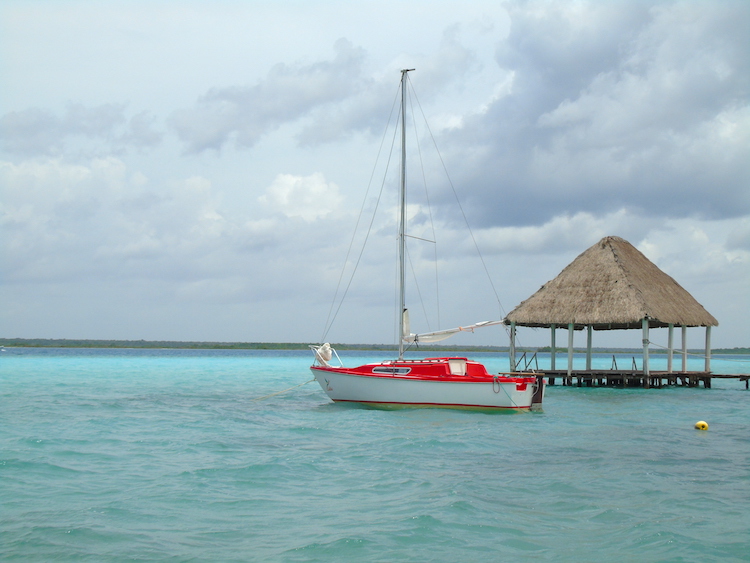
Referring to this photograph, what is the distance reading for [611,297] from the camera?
31.1 metres

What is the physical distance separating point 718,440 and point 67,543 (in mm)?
14985

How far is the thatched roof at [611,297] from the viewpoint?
30.3m

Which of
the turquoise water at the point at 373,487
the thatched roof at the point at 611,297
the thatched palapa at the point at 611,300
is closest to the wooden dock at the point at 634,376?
the thatched palapa at the point at 611,300

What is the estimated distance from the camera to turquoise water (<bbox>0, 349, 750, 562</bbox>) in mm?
8461

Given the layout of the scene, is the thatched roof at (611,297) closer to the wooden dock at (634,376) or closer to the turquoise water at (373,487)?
the wooden dock at (634,376)

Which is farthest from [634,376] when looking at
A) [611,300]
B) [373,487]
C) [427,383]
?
[373,487]

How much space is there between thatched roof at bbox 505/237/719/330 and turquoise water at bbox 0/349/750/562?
9.41m

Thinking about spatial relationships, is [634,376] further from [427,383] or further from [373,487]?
[373,487]

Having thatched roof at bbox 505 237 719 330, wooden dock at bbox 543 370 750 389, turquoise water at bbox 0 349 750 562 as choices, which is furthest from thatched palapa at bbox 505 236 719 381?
turquoise water at bbox 0 349 750 562

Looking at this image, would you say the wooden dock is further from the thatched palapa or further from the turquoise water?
the turquoise water

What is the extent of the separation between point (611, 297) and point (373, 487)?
22.5 meters

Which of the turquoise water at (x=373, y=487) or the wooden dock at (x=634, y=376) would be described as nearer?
the turquoise water at (x=373, y=487)

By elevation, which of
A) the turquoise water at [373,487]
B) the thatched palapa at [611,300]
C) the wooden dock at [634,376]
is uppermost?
the thatched palapa at [611,300]

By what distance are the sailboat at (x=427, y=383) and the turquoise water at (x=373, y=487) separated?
1.46 ft
